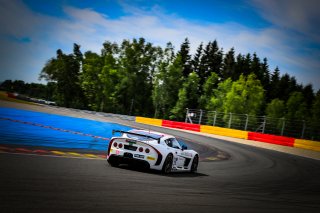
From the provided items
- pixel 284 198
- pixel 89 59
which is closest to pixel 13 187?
pixel 284 198

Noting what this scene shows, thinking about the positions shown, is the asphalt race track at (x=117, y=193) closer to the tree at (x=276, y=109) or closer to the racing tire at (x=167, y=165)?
the racing tire at (x=167, y=165)

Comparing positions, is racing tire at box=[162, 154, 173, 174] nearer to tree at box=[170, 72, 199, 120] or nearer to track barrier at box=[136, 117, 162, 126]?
track barrier at box=[136, 117, 162, 126]

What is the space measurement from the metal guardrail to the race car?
1745cm

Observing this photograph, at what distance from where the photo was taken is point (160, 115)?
7869 centimetres

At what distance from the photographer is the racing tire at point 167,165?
31.9ft

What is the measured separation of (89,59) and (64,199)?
285 feet

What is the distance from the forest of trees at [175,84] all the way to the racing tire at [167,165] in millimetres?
55895

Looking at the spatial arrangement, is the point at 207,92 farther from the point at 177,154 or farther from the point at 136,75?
the point at 177,154

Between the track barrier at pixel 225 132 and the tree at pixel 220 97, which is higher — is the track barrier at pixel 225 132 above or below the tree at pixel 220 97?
below

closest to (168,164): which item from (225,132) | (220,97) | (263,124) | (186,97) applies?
(263,124)

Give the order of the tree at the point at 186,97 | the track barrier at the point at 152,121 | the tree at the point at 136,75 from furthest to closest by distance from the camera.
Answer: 1. the tree at the point at 136,75
2. the tree at the point at 186,97
3. the track barrier at the point at 152,121

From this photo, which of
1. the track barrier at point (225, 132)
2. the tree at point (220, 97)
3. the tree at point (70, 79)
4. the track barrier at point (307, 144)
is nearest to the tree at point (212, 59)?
the tree at point (220, 97)

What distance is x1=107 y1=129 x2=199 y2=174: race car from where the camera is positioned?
30.8 feet

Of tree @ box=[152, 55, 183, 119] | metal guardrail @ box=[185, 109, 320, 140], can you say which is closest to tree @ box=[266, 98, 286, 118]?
tree @ box=[152, 55, 183, 119]
